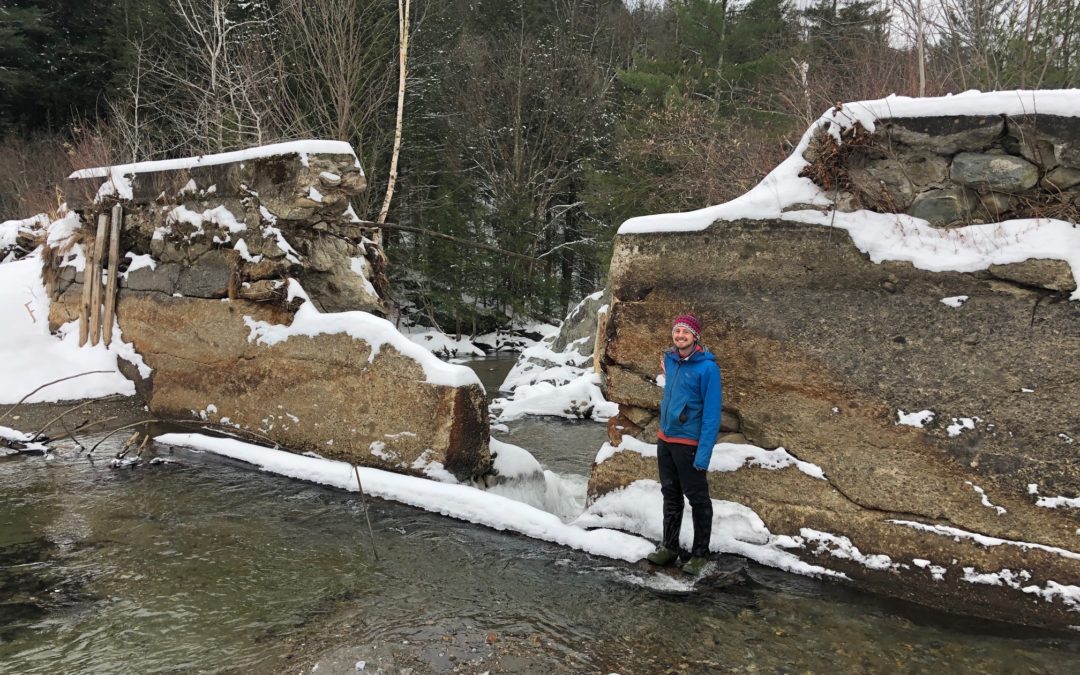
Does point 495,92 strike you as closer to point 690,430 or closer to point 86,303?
point 86,303

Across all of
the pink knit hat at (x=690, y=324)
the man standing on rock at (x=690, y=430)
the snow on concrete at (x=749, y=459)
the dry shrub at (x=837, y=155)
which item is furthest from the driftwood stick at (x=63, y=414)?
the dry shrub at (x=837, y=155)

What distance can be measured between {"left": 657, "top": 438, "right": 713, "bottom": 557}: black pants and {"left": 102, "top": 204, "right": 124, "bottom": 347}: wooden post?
7.65 m

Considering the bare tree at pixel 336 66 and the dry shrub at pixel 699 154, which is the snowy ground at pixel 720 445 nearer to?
the dry shrub at pixel 699 154

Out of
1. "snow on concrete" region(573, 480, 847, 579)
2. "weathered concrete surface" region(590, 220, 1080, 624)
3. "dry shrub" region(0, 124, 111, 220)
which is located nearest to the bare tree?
"dry shrub" region(0, 124, 111, 220)

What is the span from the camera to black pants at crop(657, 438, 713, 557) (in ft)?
14.6

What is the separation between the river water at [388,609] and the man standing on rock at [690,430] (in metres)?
0.43

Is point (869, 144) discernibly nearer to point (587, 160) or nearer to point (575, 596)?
point (575, 596)

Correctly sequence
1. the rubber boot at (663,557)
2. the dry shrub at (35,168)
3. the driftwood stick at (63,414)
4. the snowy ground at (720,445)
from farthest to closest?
the dry shrub at (35,168) → the driftwood stick at (63,414) → the rubber boot at (663,557) → the snowy ground at (720,445)

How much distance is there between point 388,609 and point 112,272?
22.9 feet

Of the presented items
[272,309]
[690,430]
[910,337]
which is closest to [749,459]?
[690,430]

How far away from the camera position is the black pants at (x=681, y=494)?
4449 mm

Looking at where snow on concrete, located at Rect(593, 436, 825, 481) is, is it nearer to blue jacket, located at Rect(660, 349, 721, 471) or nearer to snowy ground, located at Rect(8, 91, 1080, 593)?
snowy ground, located at Rect(8, 91, 1080, 593)

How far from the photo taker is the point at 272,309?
7.30m

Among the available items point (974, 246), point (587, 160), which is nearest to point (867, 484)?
point (974, 246)
